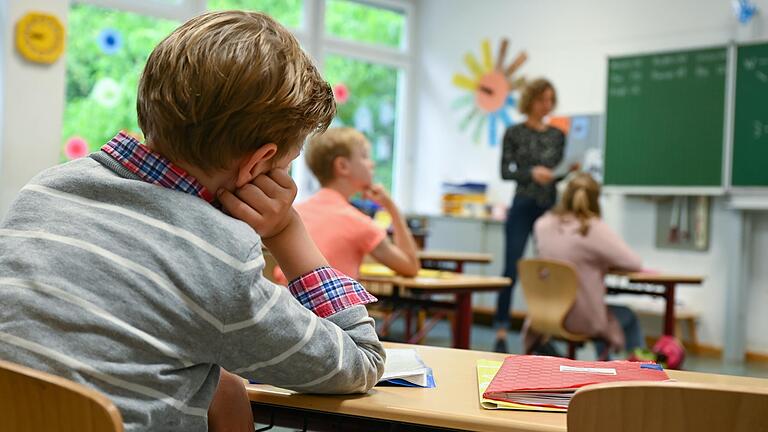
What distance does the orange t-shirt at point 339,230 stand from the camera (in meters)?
3.09

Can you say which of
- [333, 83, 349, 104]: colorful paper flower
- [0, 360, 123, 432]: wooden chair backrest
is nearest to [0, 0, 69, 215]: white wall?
[333, 83, 349, 104]: colorful paper flower

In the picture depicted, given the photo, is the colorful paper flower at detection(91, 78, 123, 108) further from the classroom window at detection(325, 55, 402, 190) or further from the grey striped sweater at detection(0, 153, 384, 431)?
the grey striped sweater at detection(0, 153, 384, 431)

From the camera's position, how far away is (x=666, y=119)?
6.59 m

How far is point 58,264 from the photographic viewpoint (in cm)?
102

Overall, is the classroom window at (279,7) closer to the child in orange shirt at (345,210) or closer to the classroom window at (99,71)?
the classroom window at (99,71)

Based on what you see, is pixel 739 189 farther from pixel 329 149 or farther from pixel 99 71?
pixel 99 71

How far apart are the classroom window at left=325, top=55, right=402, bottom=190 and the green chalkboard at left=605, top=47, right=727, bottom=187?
2.69 meters

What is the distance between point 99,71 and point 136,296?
6579 mm

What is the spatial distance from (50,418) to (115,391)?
11 cm

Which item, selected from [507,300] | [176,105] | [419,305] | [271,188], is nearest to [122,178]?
[176,105]

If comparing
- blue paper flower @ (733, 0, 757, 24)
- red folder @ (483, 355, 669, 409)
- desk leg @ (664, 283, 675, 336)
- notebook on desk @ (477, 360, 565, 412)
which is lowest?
desk leg @ (664, 283, 675, 336)

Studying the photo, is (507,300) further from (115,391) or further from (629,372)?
(115,391)

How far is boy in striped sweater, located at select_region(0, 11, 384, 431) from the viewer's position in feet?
3.32

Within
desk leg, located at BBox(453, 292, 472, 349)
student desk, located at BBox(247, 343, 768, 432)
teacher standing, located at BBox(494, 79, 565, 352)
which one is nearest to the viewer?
student desk, located at BBox(247, 343, 768, 432)
